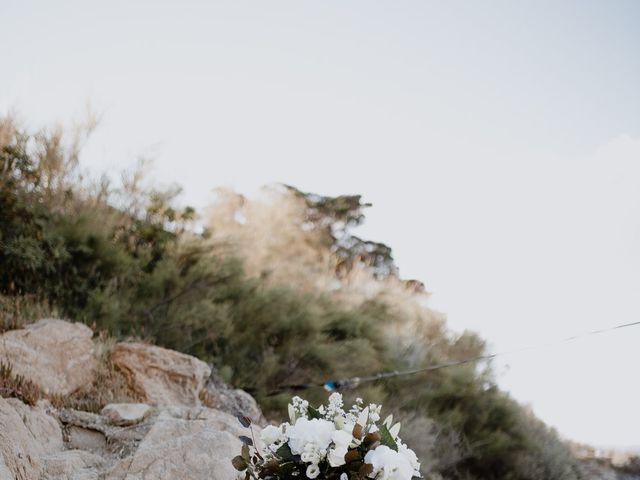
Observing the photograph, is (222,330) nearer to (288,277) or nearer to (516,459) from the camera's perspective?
(288,277)

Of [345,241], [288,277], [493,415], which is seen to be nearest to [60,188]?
[288,277]

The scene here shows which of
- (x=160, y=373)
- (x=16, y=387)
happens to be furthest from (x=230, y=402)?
(x=16, y=387)

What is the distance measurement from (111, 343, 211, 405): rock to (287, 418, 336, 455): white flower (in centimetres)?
396

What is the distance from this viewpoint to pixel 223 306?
928 centimetres

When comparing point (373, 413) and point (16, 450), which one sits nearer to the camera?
point (373, 413)

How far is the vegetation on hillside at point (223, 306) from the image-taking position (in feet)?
25.2

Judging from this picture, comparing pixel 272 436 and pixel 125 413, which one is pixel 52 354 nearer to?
pixel 125 413

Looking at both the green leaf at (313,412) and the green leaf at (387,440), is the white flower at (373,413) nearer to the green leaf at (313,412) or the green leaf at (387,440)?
the green leaf at (387,440)

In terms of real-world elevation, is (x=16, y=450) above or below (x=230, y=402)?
below

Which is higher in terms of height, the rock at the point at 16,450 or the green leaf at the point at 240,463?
the green leaf at the point at 240,463

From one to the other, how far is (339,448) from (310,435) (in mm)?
129

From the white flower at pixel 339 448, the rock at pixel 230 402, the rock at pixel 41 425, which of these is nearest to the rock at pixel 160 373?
the rock at pixel 230 402

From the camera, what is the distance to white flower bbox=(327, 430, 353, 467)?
2172mm

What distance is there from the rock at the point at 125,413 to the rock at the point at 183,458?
37.0 inches
